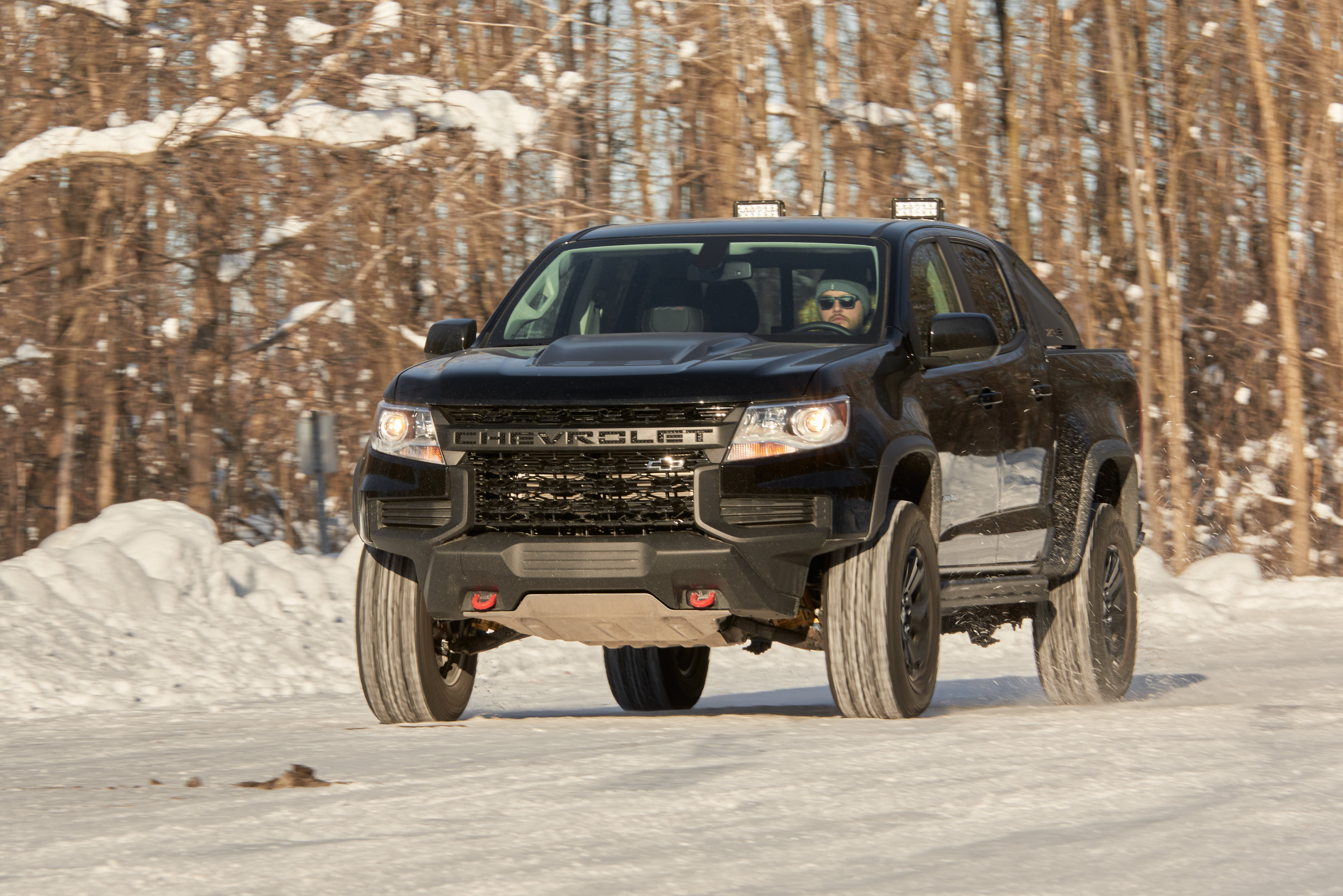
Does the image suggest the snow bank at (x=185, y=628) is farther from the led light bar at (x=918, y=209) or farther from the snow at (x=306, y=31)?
the snow at (x=306, y=31)

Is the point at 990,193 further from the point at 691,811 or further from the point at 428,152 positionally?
the point at 691,811

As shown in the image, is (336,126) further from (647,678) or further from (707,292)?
(707,292)

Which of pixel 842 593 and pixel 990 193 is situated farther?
pixel 990 193

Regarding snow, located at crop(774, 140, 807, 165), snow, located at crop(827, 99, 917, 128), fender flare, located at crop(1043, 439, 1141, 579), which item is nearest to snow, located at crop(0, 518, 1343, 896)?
fender flare, located at crop(1043, 439, 1141, 579)

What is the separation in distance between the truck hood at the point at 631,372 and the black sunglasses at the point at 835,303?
1.10 ft

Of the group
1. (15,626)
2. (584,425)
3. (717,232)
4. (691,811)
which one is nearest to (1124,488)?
(717,232)

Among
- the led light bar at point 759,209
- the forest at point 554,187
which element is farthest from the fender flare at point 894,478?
the forest at point 554,187

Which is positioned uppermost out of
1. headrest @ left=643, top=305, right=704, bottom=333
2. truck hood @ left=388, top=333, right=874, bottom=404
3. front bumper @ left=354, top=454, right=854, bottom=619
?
headrest @ left=643, top=305, right=704, bottom=333

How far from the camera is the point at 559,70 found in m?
17.9

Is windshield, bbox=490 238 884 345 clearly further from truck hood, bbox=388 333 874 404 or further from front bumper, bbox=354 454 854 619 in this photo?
front bumper, bbox=354 454 854 619

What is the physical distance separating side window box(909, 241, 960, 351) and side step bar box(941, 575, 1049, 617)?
917 mm

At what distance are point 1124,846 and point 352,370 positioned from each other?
13.8 metres

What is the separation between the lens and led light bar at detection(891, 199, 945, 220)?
26.1 feet

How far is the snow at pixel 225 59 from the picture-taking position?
15.6 m
